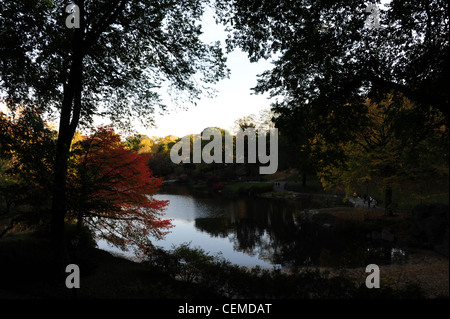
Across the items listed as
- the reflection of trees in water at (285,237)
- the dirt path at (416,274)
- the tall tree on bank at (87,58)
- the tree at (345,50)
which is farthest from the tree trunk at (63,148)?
the reflection of trees in water at (285,237)

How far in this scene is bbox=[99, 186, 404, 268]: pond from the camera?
13.5 m

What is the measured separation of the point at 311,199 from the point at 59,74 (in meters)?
30.1

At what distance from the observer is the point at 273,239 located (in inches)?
714

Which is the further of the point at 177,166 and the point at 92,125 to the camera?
the point at 177,166

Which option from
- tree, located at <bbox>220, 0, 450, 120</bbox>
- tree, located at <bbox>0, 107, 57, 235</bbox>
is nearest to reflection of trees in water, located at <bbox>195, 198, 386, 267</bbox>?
tree, located at <bbox>220, 0, 450, 120</bbox>

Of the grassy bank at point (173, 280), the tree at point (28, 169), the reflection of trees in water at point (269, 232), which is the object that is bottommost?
the reflection of trees in water at point (269, 232)

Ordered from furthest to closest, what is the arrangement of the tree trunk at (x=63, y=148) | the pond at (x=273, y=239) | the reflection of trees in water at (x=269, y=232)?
the reflection of trees in water at (x=269, y=232), the pond at (x=273, y=239), the tree trunk at (x=63, y=148)

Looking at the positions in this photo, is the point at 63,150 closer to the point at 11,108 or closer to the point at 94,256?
the point at 11,108

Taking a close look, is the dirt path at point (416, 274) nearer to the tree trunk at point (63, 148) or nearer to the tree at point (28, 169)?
the tree trunk at point (63, 148)

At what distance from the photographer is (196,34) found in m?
9.71

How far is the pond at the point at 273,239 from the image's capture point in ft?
44.2

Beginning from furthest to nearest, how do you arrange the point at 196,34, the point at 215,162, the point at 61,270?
1. the point at 215,162
2. the point at 196,34
3. the point at 61,270

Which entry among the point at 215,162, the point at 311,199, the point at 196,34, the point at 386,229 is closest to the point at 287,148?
the point at 311,199

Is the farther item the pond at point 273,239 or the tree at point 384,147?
the pond at point 273,239
